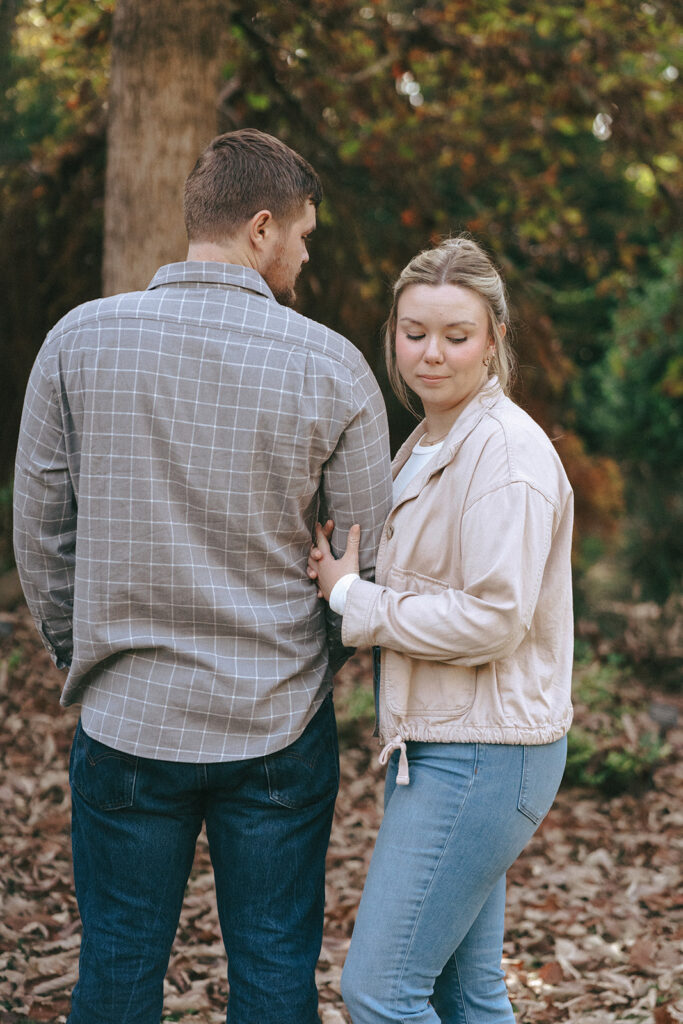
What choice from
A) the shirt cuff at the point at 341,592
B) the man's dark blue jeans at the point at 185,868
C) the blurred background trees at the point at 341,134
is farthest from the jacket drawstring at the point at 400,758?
the blurred background trees at the point at 341,134

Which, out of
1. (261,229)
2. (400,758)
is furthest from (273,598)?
(261,229)

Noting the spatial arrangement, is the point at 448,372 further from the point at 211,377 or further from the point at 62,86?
the point at 62,86

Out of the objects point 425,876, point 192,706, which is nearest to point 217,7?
point 192,706

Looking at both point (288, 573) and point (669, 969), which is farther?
point (669, 969)

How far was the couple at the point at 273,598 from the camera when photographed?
Result: 187cm

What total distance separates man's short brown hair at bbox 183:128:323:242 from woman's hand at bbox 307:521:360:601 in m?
0.66

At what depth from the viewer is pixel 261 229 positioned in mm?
1992

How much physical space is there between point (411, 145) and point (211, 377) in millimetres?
5451

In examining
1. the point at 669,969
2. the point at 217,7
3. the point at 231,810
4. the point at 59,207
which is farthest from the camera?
the point at 59,207

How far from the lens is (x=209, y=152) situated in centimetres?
201

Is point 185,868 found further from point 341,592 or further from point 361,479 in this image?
point 361,479

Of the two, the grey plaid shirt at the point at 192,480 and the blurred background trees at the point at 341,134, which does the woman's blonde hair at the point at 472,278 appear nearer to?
the grey plaid shirt at the point at 192,480

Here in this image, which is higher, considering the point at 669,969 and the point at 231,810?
the point at 231,810

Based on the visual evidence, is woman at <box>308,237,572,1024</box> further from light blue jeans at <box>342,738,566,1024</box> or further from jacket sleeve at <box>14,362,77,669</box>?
jacket sleeve at <box>14,362,77,669</box>
